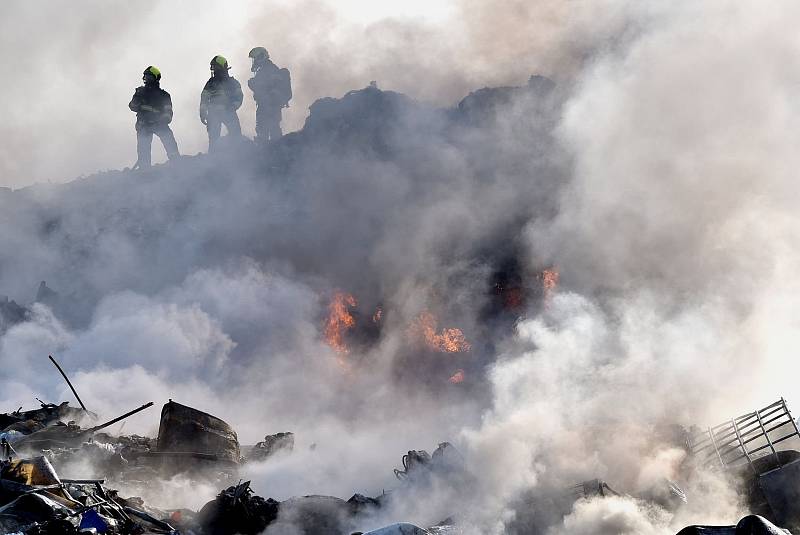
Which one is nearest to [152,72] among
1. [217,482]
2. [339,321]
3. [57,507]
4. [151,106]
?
[151,106]

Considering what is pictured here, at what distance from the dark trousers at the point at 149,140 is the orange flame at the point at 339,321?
17487mm

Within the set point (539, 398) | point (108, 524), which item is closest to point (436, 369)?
point (539, 398)

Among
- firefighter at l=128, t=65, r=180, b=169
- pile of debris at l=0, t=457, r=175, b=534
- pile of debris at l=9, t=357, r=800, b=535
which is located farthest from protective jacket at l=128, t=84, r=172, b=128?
pile of debris at l=0, t=457, r=175, b=534

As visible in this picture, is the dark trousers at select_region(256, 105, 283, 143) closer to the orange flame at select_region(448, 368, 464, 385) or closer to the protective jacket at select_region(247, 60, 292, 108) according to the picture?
the protective jacket at select_region(247, 60, 292, 108)

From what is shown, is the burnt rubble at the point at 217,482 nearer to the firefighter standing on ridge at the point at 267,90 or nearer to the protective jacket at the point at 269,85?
the firefighter standing on ridge at the point at 267,90

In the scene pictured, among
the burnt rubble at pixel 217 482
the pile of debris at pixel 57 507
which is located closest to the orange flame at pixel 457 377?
the burnt rubble at pixel 217 482

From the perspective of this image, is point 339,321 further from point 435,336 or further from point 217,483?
point 217,483

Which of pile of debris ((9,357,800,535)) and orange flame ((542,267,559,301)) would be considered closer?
pile of debris ((9,357,800,535))

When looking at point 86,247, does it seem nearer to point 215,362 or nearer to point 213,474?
point 215,362

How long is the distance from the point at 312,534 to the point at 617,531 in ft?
22.2

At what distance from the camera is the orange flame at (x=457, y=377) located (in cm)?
3456

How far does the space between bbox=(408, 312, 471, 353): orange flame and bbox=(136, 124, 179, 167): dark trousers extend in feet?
73.3

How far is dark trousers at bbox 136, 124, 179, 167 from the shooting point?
151 feet

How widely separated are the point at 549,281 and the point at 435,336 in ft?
23.5
